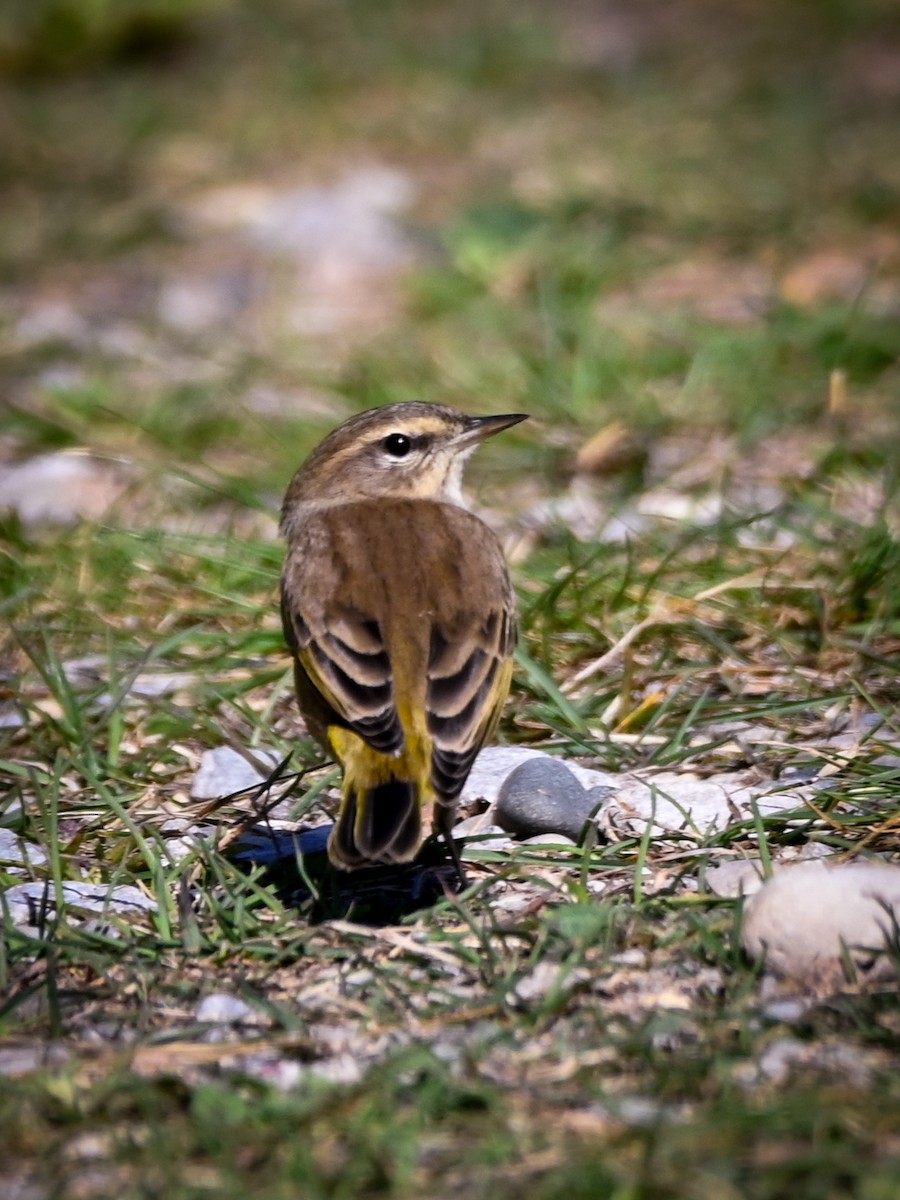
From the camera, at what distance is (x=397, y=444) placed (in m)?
6.28

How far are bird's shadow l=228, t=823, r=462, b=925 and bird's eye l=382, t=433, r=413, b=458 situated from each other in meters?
1.57

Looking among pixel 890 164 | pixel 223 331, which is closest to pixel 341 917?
pixel 223 331

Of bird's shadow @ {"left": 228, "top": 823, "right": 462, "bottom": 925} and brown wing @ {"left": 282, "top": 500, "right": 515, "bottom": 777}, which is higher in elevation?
brown wing @ {"left": 282, "top": 500, "right": 515, "bottom": 777}

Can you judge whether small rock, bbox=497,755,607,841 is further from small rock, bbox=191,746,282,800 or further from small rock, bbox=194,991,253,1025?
small rock, bbox=194,991,253,1025

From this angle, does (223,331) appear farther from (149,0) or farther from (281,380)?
(149,0)

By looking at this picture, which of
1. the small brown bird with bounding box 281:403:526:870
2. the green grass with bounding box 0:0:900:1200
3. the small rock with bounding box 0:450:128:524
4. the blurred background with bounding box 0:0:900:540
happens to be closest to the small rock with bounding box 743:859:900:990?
the green grass with bounding box 0:0:900:1200

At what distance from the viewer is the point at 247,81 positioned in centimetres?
1477

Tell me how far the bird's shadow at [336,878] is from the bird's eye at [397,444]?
61.8 inches

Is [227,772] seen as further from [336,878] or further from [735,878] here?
[735,878]

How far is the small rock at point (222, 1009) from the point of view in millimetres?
4145

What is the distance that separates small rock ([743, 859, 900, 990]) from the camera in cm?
403

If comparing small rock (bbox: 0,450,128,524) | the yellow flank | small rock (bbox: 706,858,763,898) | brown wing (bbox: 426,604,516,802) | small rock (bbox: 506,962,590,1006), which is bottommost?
small rock (bbox: 506,962,590,1006)

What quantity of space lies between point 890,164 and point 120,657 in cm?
748

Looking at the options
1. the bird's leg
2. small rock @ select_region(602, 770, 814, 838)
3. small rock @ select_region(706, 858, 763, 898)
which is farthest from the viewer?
small rock @ select_region(602, 770, 814, 838)
